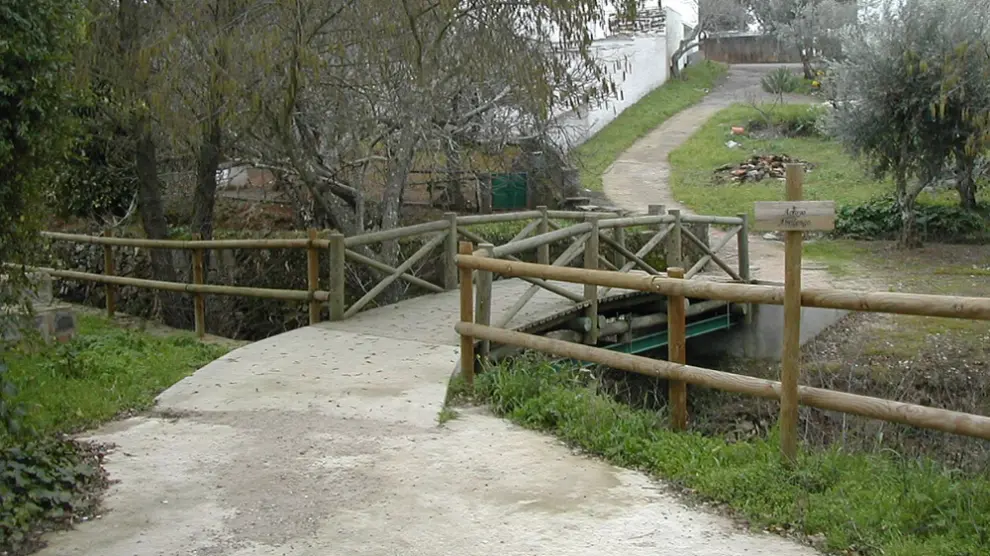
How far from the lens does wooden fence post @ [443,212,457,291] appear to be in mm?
11836

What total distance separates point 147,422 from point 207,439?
0.73 metres

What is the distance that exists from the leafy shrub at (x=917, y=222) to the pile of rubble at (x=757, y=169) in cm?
405

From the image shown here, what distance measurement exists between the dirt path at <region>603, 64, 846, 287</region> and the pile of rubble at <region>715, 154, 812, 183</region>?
147cm

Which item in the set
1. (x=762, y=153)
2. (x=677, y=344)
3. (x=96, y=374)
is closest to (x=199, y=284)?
(x=96, y=374)

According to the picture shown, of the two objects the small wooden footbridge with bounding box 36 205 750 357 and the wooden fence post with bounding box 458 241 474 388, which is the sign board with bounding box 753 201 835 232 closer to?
the wooden fence post with bounding box 458 241 474 388

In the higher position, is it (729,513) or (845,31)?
(845,31)

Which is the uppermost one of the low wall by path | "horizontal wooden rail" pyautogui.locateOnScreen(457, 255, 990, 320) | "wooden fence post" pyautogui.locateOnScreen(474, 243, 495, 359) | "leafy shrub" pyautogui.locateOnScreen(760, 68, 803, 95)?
the low wall by path

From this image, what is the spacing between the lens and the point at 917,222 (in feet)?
65.1

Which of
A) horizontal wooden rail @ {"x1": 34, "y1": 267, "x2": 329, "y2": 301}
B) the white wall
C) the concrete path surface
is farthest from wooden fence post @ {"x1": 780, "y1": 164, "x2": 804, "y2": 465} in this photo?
the white wall

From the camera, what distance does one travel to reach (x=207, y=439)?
684cm

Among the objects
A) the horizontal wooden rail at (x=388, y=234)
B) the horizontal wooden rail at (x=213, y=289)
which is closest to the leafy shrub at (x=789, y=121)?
the horizontal wooden rail at (x=388, y=234)

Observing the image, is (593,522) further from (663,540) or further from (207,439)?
(207,439)

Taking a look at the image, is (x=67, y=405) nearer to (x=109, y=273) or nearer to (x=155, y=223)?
(x=109, y=273)

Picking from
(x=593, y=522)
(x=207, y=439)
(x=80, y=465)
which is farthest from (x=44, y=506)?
(x=593, y=522)
